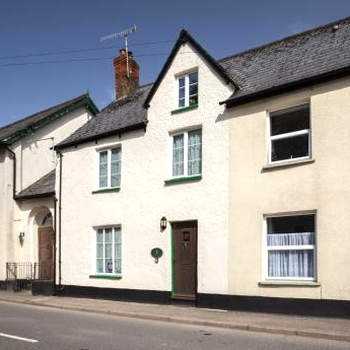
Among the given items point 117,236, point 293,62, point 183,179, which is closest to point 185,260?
point 183,179

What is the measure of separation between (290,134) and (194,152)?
3357 millimetres

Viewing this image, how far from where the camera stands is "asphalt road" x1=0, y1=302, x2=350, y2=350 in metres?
9.51

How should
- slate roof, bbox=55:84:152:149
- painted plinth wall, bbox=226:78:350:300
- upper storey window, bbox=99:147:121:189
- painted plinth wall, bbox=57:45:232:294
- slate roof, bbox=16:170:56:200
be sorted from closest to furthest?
painted plinth wall, bbox=226:78:350:300, painted plinth wall, bbox=57:45:232:294, slate roof, bbox=55:84:152:149, upper storey window, bbox=99:147:121:189, slate roof, bbox=16:170:56:200

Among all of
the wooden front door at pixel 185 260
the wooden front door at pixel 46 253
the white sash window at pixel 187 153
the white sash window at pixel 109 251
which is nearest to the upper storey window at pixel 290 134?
the white sash window at pixel 187 153

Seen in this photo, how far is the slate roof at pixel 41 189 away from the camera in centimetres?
2169

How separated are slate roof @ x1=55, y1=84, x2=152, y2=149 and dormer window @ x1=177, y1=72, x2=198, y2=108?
1.53 metres

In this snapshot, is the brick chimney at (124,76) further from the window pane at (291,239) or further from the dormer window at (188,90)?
the window pane at (291,239)

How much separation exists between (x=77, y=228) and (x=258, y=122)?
8.53m

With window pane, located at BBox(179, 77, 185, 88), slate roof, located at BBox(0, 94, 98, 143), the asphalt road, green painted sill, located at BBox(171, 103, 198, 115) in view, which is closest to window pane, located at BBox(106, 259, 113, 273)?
the asphalt road

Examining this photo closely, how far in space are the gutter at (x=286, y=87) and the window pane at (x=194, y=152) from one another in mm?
1407

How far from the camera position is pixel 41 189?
22.4 meters

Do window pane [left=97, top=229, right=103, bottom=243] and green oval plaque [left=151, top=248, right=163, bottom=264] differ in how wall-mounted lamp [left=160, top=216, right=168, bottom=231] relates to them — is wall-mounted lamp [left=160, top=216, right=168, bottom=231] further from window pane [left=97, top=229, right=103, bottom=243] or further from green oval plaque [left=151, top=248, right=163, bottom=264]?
window pane [left=97, top=229, right=103, bottom=243]

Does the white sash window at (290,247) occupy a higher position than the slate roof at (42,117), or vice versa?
the slate roof at (42,117)

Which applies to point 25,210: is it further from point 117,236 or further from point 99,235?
point 117,236
